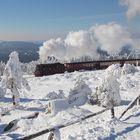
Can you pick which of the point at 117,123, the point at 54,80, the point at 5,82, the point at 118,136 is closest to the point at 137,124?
the point at 117,123

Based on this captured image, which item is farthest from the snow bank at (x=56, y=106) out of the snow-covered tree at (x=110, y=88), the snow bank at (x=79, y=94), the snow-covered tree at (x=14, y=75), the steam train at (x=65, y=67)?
the steam train at (x=65, y=67)

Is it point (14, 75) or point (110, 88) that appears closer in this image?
point (110, 88)

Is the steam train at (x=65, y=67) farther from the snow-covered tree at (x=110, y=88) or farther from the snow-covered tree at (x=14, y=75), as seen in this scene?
the snow-covered tree at (x=110, y=88)

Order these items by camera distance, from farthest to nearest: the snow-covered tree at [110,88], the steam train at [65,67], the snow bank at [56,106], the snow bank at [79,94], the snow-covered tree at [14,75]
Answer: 1. the steam train at [65,67]
2. the snow-covered tree at [14,75]
3. the snow bank at [79,94]
4. the snow-covered tree at [110,88]
5. the snow bank at [56,106]

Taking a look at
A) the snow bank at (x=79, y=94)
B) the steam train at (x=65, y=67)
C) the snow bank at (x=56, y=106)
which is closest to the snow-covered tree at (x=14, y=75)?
the snow bank at (x=79, y=94)

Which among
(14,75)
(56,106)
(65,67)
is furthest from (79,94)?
(65,67)

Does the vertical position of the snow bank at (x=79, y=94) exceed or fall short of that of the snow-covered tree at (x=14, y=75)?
it falls short

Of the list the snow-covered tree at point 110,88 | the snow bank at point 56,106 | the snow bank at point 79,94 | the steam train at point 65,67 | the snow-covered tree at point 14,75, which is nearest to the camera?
the snow bank at point 56,106

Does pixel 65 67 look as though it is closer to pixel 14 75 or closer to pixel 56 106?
pixel 14 75

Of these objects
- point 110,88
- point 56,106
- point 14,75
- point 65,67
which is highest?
point 14,75

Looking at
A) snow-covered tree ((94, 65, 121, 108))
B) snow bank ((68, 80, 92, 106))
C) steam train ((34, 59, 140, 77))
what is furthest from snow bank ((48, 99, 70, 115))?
steam train ((34, 59, 140, 77))

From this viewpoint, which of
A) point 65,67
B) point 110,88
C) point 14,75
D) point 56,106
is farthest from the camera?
point 65,67

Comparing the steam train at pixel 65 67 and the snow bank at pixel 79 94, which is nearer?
the snow bank at pixel 79 94

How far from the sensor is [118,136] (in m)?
13.6
